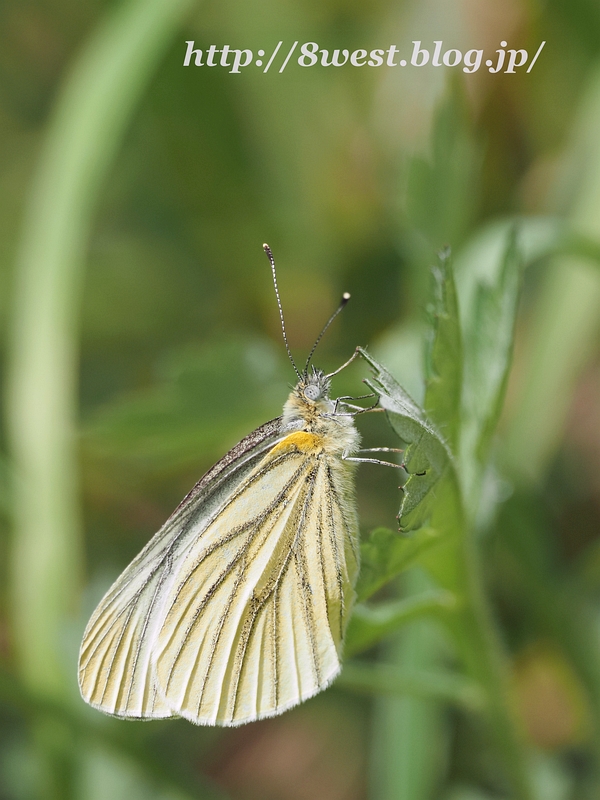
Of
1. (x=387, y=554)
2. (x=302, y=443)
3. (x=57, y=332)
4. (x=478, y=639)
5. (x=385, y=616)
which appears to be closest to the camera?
(x=387, y=554)

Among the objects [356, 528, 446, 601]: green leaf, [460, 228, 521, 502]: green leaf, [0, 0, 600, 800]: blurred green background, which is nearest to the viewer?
[356, 528, 446, 601]: green leaf

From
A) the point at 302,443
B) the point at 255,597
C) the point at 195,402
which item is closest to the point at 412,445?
the point at 302,443

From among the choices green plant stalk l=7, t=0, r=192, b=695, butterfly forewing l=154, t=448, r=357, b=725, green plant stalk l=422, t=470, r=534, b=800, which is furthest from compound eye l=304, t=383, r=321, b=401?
green plant stalk l=7, t=0, r=192, b=695

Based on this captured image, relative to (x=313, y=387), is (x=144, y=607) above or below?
below

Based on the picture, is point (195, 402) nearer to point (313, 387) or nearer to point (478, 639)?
point (313, 387)

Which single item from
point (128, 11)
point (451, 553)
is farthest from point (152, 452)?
point (128, 11)

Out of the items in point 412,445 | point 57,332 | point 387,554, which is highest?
point 57,332

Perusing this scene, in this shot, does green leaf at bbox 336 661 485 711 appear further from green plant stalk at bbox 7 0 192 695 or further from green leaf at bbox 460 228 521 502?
green plant stalk at bbox 7 0 192 695
